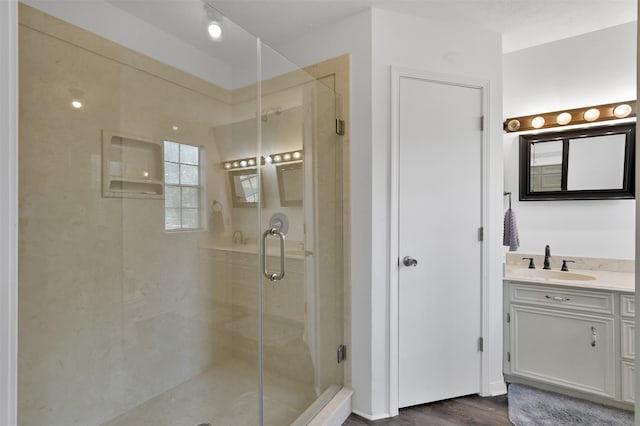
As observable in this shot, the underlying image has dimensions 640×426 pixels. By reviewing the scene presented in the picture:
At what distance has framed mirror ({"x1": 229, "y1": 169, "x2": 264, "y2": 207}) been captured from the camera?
1.73m

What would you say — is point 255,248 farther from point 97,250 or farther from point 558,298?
point 558,298

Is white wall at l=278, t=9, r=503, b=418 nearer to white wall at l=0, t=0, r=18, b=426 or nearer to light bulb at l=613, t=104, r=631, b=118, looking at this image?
light bulb at l=613, t=104, r=631, b=118

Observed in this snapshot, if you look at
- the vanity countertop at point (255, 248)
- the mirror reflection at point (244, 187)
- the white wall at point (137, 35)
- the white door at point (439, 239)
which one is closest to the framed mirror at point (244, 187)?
the mirror reflection at point (244, 187)

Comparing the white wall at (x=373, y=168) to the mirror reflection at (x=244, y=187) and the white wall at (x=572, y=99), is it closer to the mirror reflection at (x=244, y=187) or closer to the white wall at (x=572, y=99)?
the mirror reflection at (x=244, y=187)

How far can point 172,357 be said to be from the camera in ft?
6.06

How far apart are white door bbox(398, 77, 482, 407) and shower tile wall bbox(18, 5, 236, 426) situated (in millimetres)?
1192

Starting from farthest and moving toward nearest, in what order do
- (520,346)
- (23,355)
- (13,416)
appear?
(520,346), (23,355), (13,416)

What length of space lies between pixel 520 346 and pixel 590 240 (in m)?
1.01

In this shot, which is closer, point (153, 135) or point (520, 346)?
point (153, 135)

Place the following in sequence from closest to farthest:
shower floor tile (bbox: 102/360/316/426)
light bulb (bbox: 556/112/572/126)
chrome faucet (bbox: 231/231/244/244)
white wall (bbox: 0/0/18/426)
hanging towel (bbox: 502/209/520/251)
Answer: white wall (bbox: 0/0/18/426), shower floor tile (bbox: 102/360/316/426), chrome faucet (bbox: 231/231/244/244), light bulb (bbox: 556/112/572/126), hanging towel (bbox: 502/209/520/251)

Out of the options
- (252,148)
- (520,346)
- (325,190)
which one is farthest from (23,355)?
(520,346)

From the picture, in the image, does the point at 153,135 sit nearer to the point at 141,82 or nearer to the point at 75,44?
the point at 141,82

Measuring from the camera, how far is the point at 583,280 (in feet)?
7.47

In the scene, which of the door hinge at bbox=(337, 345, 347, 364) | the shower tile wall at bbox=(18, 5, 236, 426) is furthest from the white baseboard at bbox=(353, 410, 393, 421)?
the shower tile wall at bbox=(18, 5, 236, 426)
